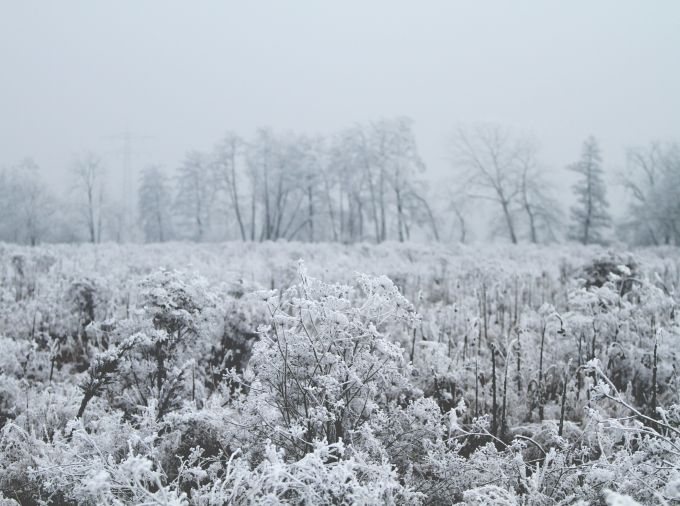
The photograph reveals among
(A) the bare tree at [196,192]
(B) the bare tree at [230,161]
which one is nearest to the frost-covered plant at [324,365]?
(B) the bare tree at [230,161]

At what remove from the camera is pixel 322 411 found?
6.65 ft

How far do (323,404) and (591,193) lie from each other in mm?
39099

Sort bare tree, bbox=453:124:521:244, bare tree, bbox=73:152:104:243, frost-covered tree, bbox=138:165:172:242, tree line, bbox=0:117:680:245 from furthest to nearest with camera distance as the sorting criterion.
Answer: frost-covered tree, bbox=138:165:172:242 < bare tree, bbox=73:152:104:243 < bare tree, bbox=453:124:521:244 < tree line, bbox=0:117:680:245

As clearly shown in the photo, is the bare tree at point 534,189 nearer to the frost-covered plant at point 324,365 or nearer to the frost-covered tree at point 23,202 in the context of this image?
the frost-covered plant at point 324,365

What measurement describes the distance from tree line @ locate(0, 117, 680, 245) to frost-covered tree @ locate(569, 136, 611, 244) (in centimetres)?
8

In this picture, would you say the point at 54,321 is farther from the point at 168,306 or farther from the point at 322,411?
the point at 322,411

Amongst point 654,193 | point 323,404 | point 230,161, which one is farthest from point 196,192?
point 323,404

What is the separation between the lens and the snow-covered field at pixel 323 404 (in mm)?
1755

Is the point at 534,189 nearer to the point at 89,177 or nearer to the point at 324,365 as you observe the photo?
the point at 324,365

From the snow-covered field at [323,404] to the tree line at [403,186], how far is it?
2574 centimetres

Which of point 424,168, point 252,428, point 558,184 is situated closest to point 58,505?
point 252,428

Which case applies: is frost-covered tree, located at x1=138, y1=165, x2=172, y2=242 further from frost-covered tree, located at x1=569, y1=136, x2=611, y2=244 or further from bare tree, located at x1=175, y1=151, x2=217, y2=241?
frost-covered tree, located at x1=569, y1=136, x2=611, y2=244

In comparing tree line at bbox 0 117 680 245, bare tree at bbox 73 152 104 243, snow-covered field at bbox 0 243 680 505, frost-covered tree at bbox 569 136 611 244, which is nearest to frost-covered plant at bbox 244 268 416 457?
snow-covered field at bbox 0 243 680 505

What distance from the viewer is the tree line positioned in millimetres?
32250
